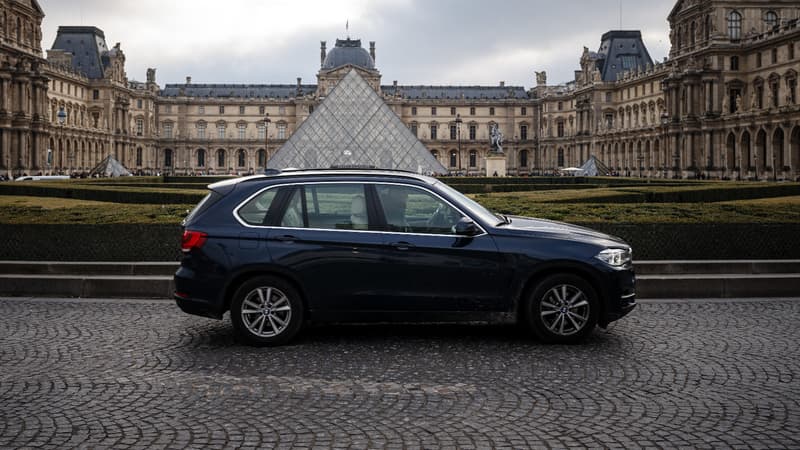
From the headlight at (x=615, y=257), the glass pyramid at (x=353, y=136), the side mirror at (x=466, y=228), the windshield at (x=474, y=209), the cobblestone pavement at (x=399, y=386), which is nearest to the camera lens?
the cobblestone pavement at (x=399, y=386)

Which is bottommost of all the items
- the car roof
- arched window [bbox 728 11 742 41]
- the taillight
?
the taillight

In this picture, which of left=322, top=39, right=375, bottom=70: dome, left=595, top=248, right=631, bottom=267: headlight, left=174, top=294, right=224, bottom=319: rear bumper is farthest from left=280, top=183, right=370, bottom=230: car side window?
left=322, top=39, right=375, bottom=70: dome

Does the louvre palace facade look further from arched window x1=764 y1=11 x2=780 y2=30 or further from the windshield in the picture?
the windshield

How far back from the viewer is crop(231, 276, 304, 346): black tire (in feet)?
22.3

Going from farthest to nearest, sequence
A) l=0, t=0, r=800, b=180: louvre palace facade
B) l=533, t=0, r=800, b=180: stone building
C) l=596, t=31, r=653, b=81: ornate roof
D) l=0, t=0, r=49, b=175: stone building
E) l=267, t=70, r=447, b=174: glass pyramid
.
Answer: l=596, t=31, r=653, b=81: ornate roof < l=0, t=0, r=49, b=175: stone building < l=0, t=0, r=800, b=180: louvre palace facade < l=533, t=0, r=800, b=180: stone building < l=267, t=70, r=447, b=174: glass pyramid

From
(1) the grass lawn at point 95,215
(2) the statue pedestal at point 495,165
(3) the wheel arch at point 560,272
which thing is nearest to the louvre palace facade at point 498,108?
(2) the statue pedestal at point 495,165

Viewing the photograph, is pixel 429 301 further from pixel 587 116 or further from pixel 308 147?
pixel 587 116

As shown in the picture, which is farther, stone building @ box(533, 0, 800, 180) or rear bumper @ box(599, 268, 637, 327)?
stone building @ box(533, 0, 800, 180)

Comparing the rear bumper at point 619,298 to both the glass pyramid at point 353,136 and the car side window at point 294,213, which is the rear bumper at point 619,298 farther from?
the glass pyramid at point 353,136

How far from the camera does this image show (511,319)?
26.2 feet

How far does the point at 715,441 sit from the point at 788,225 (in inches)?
305

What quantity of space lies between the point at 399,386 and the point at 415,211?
6.23ft

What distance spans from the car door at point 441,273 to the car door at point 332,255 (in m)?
0.17

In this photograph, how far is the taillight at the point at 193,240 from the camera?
692 centimetres
